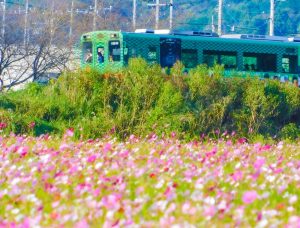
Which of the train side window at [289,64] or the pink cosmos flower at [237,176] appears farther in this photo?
the train side window at [289,64]

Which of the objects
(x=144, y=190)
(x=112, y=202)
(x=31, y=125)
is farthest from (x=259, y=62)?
(x=112, y=202)

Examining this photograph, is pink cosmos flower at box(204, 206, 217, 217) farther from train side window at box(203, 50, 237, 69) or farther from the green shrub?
train side window at box(203, 50, 237, 69)

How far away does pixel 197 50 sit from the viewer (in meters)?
30.5

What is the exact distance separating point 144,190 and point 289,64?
2646 centimetres

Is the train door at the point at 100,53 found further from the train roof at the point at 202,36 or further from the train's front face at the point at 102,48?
the train roof at the point at 202,36

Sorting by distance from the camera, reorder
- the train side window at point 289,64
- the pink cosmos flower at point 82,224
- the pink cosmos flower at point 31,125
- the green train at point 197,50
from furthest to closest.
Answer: the train side window at point 289,64 → the green train at point 197,50 → the pink cosmos flower at point 31,125 → the pink cosmos flower at point 82,224

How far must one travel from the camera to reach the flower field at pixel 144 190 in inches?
217

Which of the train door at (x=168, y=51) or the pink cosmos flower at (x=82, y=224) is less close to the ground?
the pink cosmos flower at (x=82, y=224)

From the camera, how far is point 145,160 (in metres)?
8.32

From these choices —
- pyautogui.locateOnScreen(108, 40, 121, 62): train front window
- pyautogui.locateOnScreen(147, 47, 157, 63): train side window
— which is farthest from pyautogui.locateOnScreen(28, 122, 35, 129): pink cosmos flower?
pyautogui.locateOnScreen(147, 47, 157, 63): train side window

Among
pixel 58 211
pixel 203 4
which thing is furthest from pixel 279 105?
pixel 203 4

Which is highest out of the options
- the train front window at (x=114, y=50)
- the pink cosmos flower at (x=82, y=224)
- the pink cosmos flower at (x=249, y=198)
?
the pink cosmos flower at (x=249, y=198)

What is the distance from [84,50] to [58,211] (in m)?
26.2

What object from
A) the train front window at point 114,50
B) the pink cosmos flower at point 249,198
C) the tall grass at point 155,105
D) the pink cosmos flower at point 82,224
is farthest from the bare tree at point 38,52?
the pink cosmos flower at point 82,224
